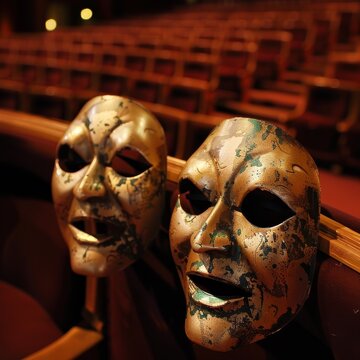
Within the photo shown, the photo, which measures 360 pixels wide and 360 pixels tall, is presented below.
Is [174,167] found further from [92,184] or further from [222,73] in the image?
[222,73]

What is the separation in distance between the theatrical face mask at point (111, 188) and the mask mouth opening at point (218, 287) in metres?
0.09

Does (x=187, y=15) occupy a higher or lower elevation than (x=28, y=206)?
higher

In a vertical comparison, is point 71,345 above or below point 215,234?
below

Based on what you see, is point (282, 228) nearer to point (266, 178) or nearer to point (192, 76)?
point (266, 178)

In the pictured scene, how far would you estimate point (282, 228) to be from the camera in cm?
26

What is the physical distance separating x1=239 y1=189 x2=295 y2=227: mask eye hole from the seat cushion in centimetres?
31

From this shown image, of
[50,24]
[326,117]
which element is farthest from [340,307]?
[50,24]

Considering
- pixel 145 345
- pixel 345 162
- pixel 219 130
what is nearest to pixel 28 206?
pixel 145 345

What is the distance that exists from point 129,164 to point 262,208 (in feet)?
0.49

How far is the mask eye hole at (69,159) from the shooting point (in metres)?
0.40

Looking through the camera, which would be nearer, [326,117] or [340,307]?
[340,307]

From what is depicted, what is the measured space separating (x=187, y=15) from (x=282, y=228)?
10.3 feet

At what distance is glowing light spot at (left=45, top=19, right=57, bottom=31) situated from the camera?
3.49 metres

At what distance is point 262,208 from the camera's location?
286mm
